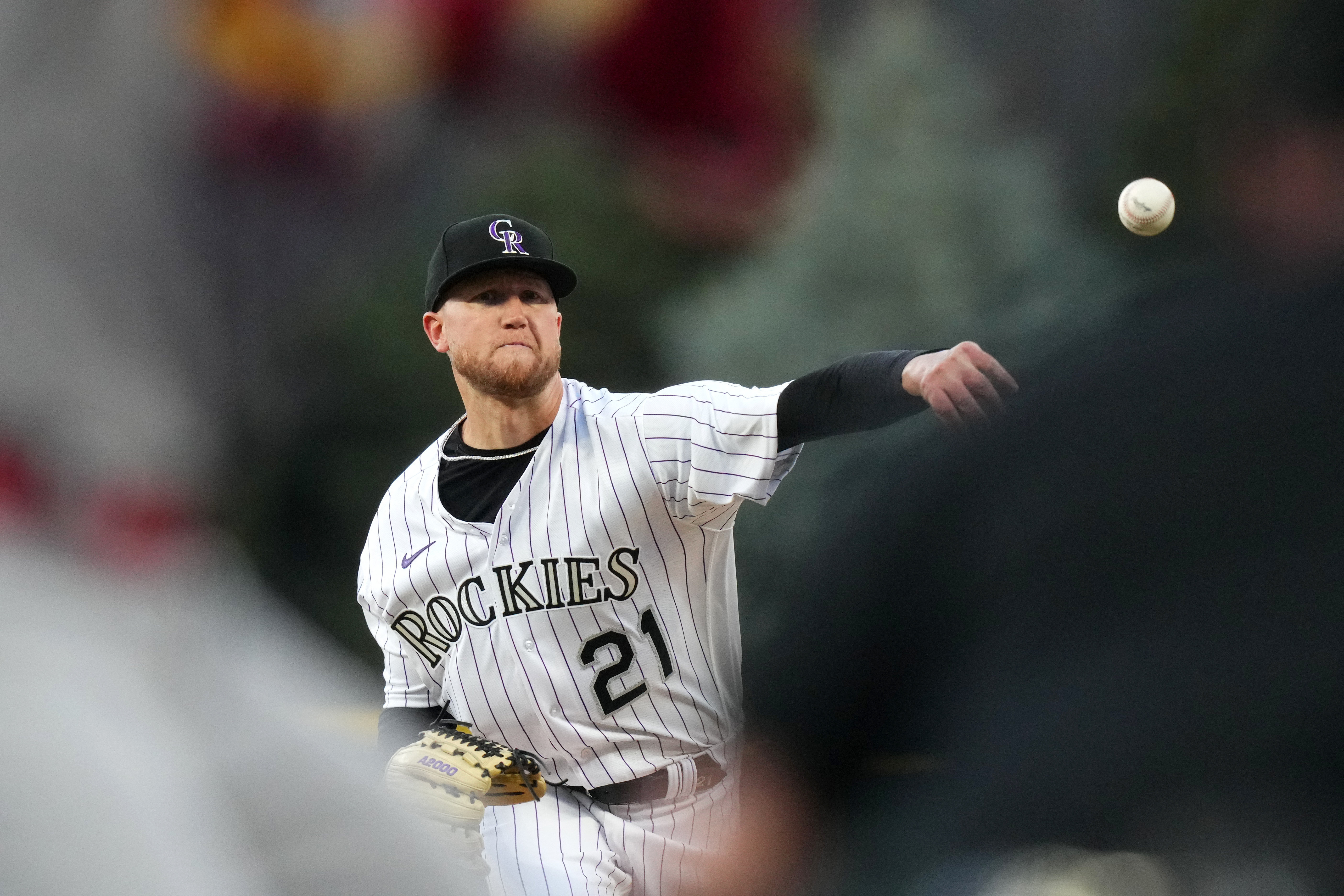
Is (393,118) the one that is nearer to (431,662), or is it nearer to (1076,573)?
(431,662)

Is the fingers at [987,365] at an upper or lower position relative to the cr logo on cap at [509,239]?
lower

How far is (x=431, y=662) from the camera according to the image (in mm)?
2334

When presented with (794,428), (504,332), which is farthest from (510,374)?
(794,428)

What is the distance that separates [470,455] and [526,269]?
33 cm

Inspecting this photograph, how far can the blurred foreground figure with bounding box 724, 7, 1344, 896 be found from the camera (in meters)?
0.75

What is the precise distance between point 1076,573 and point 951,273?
4.72 m

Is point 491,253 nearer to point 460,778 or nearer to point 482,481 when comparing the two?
point 482,481

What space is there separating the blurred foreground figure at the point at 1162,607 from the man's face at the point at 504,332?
56.7 inches

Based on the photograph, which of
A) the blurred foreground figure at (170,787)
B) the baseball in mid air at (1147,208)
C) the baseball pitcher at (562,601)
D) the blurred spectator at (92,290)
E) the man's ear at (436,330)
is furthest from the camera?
the baseball in mid air at (1147,208)

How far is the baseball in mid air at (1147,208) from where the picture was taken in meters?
2.67

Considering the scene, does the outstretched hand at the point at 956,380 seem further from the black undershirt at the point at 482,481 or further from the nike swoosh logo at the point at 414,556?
the nike swoosh logo at the point at 414,556

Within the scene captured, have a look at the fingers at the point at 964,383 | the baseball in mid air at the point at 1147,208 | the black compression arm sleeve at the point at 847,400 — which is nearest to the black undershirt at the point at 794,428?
the black compression arm sleeve at the point at 847,400

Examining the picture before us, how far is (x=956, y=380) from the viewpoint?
1648 millimetres

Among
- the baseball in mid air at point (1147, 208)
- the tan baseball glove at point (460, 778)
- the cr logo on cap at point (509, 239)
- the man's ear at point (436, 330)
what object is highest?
the baseball in mid air at point (1147, 208)
